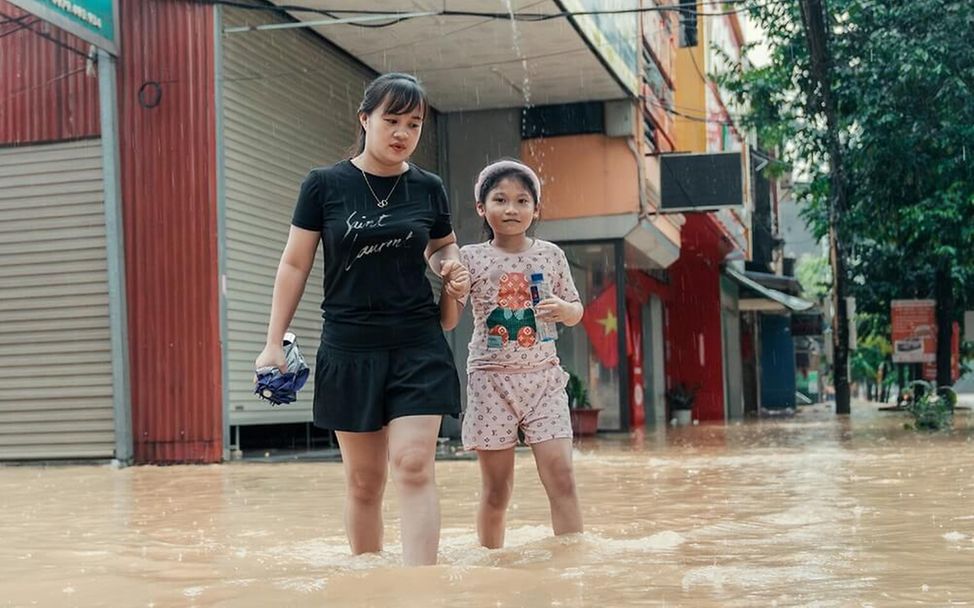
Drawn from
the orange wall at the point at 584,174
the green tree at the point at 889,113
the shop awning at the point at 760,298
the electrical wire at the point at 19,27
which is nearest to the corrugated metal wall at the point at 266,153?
the electrical wire at the point at 19,27

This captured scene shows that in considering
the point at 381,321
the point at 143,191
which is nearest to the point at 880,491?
the point at 381,321

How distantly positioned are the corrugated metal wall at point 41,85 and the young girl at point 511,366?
8854mm

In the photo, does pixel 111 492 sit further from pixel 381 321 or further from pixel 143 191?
pixel 381 321

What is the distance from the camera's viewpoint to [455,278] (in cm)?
412

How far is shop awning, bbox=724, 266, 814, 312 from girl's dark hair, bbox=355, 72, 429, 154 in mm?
25542

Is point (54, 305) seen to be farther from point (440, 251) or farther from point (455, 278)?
point (455, 278)

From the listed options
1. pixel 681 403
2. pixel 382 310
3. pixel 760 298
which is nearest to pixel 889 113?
pixel 681 403

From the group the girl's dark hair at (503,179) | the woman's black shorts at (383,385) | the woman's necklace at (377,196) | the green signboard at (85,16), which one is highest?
the green signboard at (85,16)

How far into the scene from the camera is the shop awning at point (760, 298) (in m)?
30.2

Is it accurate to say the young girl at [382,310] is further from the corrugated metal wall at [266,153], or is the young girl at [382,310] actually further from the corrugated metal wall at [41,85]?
the corrugated metal wall at [41,85]

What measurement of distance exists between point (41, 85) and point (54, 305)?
2.18m

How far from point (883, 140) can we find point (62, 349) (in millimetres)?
10503

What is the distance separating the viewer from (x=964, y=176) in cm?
1702

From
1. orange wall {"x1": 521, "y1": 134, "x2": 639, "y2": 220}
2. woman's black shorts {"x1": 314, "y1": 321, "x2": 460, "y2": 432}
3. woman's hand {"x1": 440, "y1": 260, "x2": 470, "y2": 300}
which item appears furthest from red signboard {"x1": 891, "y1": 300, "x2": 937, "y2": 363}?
woman's black shorts {"x1": 314, "y1": 321, "x2": 460, "y2": 432}
